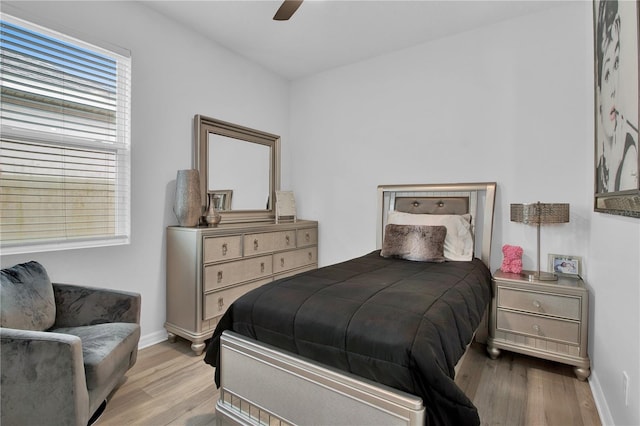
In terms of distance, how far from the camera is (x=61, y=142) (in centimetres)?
221

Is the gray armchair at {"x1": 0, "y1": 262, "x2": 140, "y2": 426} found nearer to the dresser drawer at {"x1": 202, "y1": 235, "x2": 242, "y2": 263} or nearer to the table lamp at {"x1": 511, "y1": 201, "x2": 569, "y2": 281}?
the dresser drawer at {"x1": 202, "y1": 235, "x2": 242, "y2": 263}

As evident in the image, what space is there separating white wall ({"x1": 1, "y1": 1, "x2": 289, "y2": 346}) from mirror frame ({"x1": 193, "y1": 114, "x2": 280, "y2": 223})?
9 cm

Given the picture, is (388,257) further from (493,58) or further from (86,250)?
(86,250)

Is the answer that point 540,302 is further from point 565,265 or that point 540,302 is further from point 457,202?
point 457,202

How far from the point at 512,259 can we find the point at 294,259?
6.83 feet

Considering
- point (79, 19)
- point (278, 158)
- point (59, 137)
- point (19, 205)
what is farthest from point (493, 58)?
point (19, 205)

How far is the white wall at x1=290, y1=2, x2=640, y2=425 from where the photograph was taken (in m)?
2.14

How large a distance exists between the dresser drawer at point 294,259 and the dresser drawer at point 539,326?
6.53ft

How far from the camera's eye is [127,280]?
254 centimetres

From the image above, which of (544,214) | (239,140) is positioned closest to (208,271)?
(239,140)

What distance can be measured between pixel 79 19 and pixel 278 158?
2.16 meters

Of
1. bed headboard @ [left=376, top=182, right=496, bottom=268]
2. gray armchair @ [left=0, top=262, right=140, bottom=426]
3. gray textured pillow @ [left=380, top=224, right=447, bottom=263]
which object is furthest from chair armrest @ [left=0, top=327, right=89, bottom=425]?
bed headboard @ [left=376, top=182, right=496, bottom=268]

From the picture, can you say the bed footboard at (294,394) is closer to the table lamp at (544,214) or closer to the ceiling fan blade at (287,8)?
the table lamp at (544,214)

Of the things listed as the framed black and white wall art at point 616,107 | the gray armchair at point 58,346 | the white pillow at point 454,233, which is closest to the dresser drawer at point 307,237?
the white pillow at point 454,233
